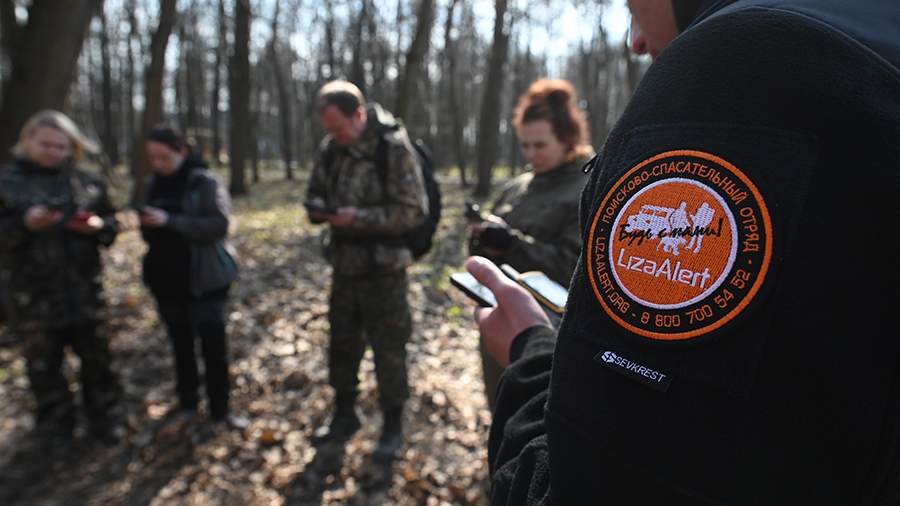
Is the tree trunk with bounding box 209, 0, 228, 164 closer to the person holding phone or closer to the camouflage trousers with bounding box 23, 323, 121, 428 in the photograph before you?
the person holding phone

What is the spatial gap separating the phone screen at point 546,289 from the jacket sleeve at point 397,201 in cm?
220

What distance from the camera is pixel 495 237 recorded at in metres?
2.72

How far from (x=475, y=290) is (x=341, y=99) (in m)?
2.46

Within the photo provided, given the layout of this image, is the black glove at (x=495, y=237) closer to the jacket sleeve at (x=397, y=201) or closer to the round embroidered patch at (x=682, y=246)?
the jacket sleeve at (x=397, y=201)

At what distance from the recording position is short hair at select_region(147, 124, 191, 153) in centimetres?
371

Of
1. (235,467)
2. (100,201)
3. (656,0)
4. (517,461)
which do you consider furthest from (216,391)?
(656,0)

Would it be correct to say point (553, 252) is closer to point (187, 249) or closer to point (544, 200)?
point (544, 200)

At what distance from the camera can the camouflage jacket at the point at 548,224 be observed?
111 inches

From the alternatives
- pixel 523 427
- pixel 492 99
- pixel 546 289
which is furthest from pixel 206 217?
pixel 492 99

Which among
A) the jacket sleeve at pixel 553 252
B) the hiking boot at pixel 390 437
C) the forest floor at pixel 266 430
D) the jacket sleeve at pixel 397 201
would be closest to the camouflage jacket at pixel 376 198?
the jacket sleeve at pixel 397 201

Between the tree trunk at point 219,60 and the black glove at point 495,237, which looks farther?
the tree trunk at point 219,60

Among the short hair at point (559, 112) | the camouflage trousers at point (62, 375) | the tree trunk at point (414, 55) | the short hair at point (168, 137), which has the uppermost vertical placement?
the tree trunk at point (414, 55)

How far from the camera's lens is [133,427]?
4.02 metres

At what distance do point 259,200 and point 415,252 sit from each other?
14118 mm
